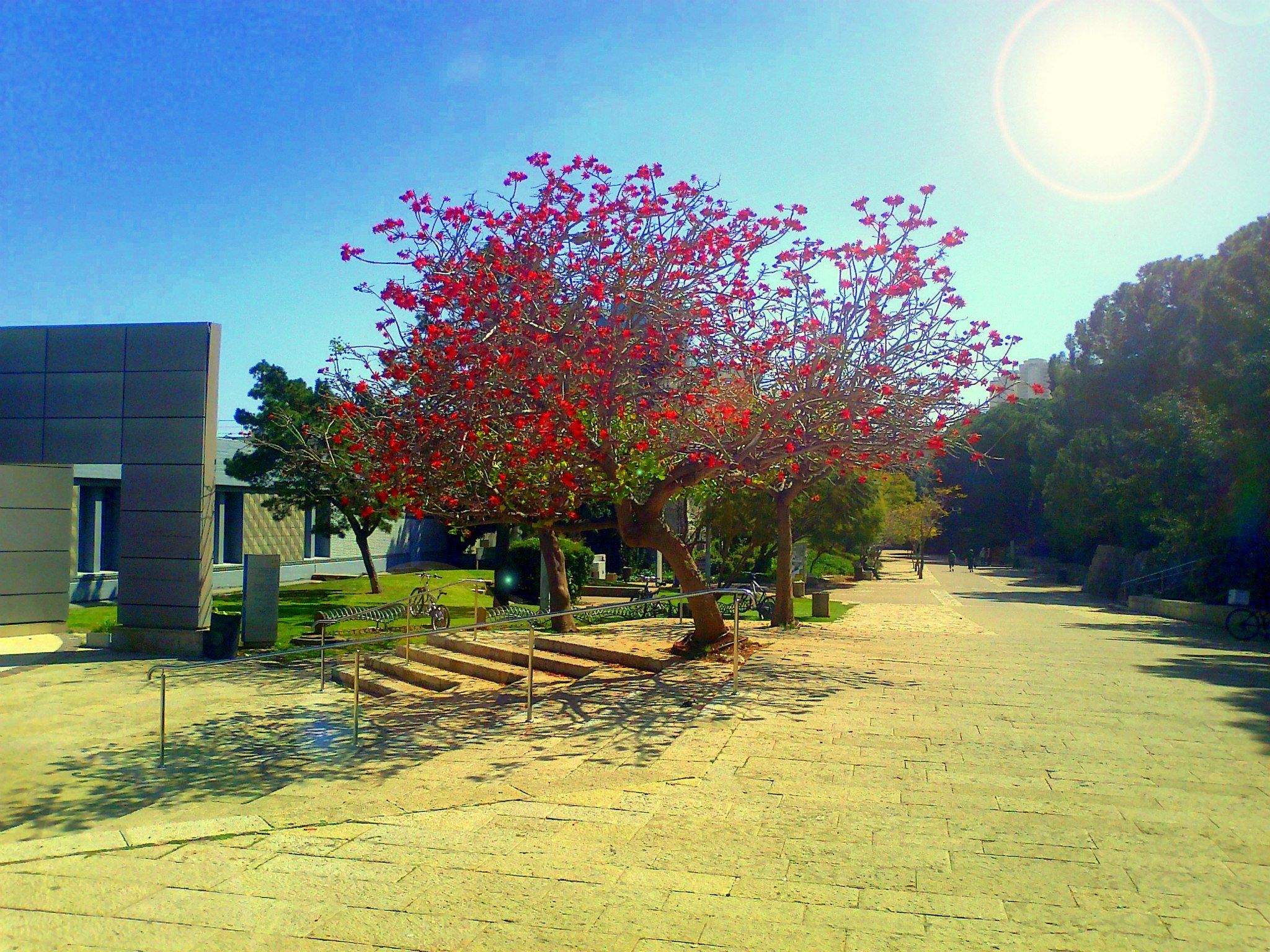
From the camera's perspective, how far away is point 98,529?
82.8 feet

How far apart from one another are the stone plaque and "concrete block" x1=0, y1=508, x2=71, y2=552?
12.4 feet

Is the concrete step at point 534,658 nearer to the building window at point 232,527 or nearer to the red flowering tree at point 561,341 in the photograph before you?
the red flowering tree at point 561,341

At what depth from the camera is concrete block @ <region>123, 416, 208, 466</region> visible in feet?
51.4

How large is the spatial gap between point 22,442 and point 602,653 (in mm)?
10732

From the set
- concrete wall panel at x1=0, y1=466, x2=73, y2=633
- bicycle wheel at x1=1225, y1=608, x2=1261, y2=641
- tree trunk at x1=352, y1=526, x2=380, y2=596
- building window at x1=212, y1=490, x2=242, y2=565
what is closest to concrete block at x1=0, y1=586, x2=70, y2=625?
concrete wall panel at x1=0, y1=466, x2=73, y2=633

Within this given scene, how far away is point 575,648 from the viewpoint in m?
12.4

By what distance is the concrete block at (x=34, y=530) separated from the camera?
17.1 metres

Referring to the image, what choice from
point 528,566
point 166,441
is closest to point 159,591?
point 166,441

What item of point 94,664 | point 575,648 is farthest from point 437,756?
point 94,664

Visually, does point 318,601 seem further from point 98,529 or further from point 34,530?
point 34,530

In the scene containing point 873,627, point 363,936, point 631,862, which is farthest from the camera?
point 873,627

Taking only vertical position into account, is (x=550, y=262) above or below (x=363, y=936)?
above

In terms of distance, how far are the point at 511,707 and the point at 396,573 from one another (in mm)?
27072

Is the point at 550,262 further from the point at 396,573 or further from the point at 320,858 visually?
the point at 396,573
